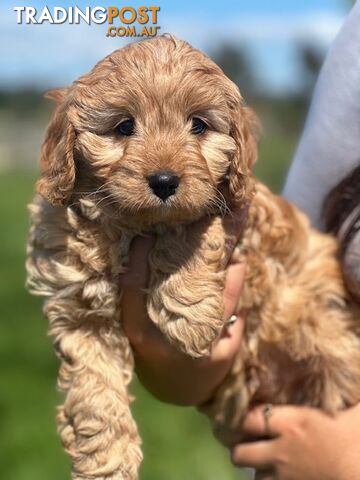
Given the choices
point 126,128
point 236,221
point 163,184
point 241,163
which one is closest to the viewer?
point 163,184

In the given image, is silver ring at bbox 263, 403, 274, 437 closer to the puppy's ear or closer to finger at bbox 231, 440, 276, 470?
finger at bbox 231, 440, 276, 470

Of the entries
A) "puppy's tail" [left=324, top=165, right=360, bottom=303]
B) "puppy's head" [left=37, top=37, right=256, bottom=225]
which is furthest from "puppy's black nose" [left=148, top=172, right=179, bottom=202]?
"puppy's tail" [left=324, top=165, right=360, bottom=303]

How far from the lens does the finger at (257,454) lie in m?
4.31

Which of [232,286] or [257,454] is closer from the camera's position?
[232,286]

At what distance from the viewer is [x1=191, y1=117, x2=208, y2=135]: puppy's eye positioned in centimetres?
327

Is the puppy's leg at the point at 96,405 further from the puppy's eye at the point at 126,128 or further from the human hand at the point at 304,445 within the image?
the human hand at the point at 304,445

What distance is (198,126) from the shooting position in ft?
10.8

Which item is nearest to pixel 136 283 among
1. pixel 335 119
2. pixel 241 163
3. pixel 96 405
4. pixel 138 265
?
pixel 138 265

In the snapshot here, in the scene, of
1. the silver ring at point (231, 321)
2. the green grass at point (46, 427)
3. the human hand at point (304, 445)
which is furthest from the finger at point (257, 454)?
the green grass at point (46, 427)

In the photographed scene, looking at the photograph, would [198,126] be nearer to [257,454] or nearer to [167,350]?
[167,350]

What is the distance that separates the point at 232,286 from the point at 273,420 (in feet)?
2.75

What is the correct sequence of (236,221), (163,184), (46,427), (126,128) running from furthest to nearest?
(46,427)
(236,221)
(126,128)
(163,184)

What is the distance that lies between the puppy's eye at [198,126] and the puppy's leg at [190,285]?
45 centimetres

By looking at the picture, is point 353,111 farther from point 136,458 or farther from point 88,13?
point 136,458
